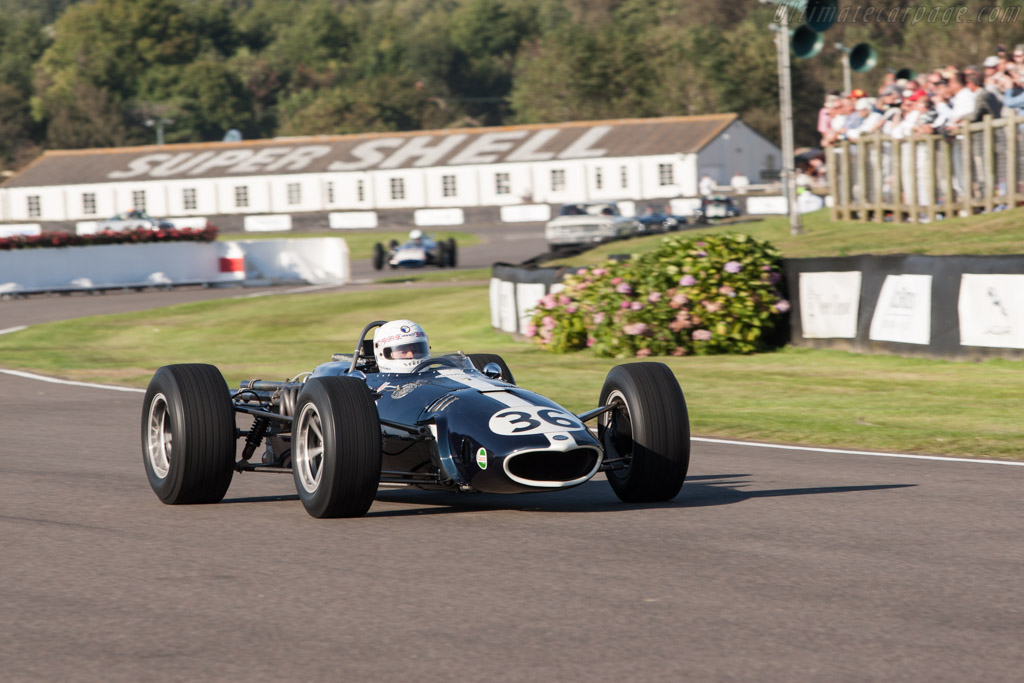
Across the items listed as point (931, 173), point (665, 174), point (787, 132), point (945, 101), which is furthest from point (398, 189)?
point (945, 101)

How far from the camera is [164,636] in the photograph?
5613 mm

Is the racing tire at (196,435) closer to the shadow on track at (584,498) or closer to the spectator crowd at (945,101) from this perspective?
the shadow on track at (584,498)

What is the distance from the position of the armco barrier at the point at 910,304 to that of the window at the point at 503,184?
66.2 m

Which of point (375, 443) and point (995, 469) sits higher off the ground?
point (375, 443)

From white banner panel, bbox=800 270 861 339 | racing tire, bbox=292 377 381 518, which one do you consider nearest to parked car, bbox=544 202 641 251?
white banner panel, bbox=800 270 861 339

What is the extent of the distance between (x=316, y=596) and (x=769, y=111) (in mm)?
99517

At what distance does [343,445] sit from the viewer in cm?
782

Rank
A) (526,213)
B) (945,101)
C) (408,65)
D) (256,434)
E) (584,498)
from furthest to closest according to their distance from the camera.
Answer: (408,65) < (526,213) < (945,101) < (256,434) < (584,498)

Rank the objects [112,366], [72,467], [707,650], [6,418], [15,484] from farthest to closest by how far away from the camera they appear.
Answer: [112,366]
[6,418]
[72,467]
[15,484]
[707,650]

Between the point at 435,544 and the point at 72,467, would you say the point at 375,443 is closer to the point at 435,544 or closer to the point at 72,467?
the point at 435,544

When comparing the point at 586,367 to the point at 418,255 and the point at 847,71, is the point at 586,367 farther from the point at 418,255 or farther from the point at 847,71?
the point at 418,255

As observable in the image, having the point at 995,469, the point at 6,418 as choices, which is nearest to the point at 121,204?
the point at 6,418

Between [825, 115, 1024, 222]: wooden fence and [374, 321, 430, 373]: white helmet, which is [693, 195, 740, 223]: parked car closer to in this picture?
[825, 115, 1024, 222]: wooden fence

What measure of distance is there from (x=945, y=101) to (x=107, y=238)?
22495 mm
